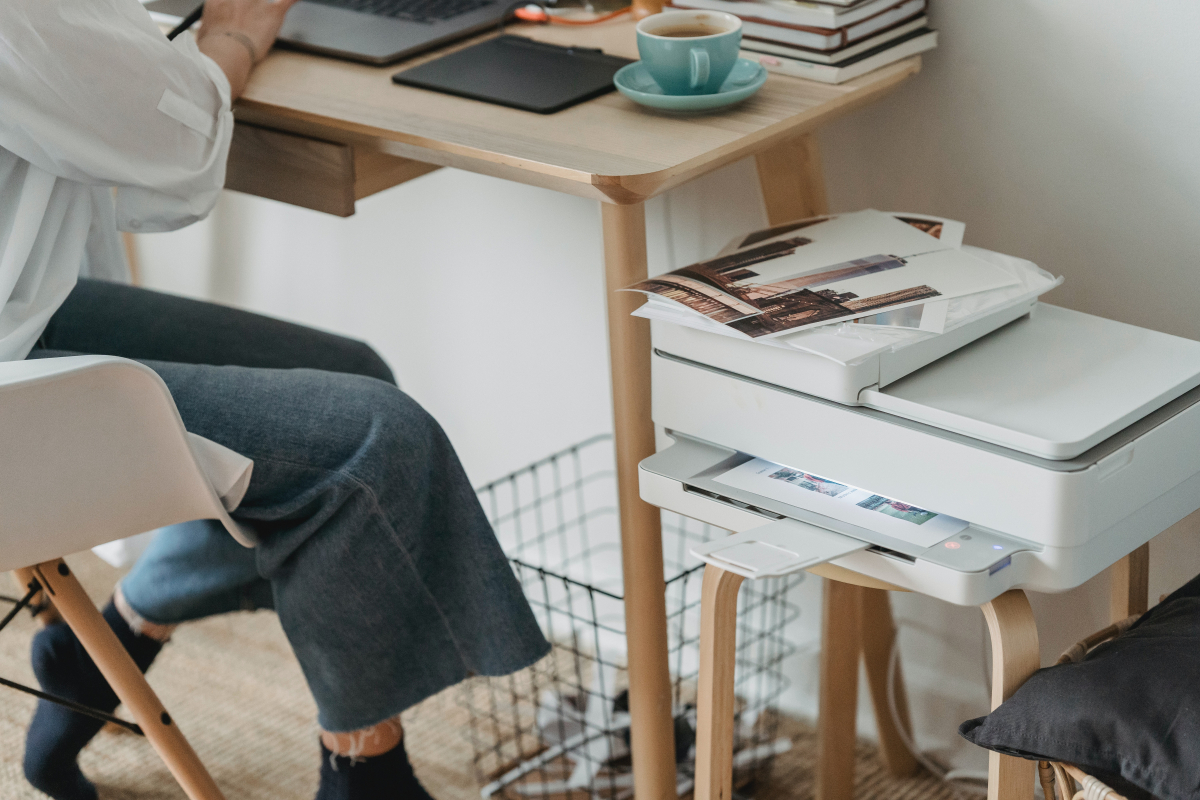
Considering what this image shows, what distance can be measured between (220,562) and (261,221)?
75 centimetres

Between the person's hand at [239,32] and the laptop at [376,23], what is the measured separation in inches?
1.5

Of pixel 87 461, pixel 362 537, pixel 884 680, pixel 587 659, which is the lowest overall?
A: pixel 587 659

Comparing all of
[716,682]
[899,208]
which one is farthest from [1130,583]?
[899,208]

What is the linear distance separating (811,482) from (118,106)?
0.61 meters

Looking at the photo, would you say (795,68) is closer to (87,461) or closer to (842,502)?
(842,502)

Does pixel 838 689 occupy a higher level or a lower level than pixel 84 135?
lower

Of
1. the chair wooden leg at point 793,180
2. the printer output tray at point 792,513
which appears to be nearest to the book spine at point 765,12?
the chair wooden leg at point 793,180

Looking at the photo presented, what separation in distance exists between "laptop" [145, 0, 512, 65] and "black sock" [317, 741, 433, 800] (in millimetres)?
665

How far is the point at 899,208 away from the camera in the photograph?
3.99 feet

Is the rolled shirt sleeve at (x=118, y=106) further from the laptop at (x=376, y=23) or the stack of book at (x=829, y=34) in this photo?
the stack of book at (x=829, y=34)

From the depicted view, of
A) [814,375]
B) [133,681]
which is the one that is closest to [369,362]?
[133,681]

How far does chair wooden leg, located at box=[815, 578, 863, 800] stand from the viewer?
3.92 feet

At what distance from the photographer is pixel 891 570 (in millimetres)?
789

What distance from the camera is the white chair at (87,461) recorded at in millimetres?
784
